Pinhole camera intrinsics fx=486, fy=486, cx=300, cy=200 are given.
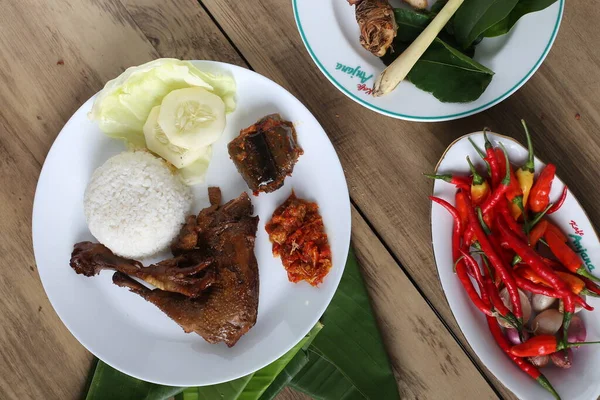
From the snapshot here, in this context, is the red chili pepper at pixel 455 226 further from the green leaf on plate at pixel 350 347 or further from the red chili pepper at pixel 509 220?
the green leaf on plate at pixel 350 347

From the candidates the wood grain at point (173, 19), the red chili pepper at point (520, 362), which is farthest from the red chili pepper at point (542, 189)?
the wood grain at point (173, 19)

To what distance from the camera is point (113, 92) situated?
5.84 feet

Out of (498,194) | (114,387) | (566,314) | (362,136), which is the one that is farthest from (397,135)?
(114,387)

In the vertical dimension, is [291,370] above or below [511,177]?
below

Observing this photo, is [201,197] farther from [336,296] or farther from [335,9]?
[335,9]

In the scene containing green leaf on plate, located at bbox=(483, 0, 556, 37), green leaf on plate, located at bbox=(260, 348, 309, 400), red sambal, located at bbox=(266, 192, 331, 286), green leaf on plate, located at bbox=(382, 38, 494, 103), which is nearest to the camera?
green leaf on plate, located at bbox=(483, 0, 556, 37)

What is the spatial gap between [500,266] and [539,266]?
0.42 ft

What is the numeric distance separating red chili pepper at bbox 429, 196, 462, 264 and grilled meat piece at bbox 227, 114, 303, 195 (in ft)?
1.88

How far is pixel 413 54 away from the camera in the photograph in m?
1.72

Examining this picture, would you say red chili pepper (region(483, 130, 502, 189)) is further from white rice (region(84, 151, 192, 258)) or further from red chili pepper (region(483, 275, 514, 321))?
white rice (region(84, 151, 192, 258))

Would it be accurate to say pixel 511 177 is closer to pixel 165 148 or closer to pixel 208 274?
pixel 208 274

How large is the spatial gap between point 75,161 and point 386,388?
153 cm

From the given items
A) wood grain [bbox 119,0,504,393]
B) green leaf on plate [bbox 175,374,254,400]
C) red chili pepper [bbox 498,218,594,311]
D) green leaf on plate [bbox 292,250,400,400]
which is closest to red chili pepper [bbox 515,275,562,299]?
red chili pepper [bbox 498,218,594,311]

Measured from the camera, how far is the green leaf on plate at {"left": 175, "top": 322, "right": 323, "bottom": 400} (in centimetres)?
190
